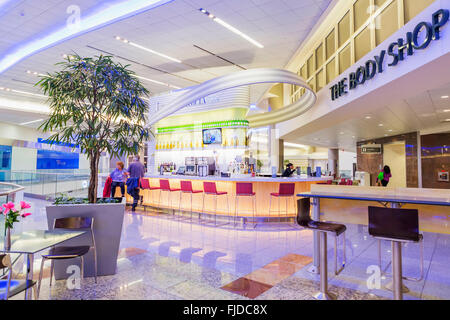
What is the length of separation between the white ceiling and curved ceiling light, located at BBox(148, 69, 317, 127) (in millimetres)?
1217

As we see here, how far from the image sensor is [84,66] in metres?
3.23

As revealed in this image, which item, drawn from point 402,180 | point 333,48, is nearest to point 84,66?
point 333,48

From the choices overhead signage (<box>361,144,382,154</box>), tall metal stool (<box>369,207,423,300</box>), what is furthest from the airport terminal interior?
overhead signage (<box>361,144,382,154</box>)

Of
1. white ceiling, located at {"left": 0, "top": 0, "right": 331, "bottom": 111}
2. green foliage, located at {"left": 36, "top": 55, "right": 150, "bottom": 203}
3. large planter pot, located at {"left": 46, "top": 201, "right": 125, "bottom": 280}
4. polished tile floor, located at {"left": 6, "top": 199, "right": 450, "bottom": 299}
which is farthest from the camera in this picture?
white ceiling, located at {"left": 0, "top": 0, "right": 331, "bottom": 111}

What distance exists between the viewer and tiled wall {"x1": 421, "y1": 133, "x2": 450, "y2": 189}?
9.96 metres

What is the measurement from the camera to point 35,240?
86.7 inches

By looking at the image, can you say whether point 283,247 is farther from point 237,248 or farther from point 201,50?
point 201,50

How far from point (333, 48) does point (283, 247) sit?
4.90 meters

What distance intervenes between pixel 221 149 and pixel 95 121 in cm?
623

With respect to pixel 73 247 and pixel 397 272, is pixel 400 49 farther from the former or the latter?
pixel 73 247

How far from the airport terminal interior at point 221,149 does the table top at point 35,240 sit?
2 cm

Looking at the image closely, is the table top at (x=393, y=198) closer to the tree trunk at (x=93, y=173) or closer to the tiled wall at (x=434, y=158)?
the tree trunk at (x=93, y=173)

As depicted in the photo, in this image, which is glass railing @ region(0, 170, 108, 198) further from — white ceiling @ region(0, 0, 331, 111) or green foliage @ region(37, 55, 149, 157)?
green foliage @ region(37, 55, 149, 157)

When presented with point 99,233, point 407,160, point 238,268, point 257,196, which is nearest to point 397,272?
point 238,268
